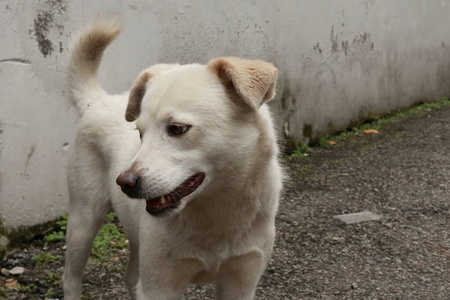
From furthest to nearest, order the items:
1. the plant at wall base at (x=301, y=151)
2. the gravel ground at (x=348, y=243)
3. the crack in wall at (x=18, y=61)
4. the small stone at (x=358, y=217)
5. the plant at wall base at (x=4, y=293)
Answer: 1. the plant at wall base at (x=301, y=151)
2. the small stone at (x=358, y=217)
3. the crack in wall at (x=18, y=61)
4. the gravel ground at (x=348, y=243)
5. the plant at wall base at (x=4, y=293)

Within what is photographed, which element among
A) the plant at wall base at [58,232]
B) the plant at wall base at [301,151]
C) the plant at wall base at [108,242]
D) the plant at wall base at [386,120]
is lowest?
the plant at wall base at [386,120]

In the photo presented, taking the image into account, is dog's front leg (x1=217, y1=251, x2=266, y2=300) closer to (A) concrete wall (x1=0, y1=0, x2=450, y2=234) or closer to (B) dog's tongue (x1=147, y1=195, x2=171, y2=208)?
(B) dog's tongue (x1=147, y1=195, x2=171, y2=208)

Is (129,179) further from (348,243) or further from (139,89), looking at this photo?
(348,243)

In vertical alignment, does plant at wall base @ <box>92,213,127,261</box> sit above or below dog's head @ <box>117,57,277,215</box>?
below

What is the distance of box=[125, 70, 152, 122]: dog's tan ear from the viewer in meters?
2.98

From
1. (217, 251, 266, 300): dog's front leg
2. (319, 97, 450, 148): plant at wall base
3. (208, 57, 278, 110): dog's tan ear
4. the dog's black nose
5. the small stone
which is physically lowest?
(319, 97, 450, 148): plant at wall base

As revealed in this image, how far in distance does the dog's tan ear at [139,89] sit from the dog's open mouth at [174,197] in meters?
0.64

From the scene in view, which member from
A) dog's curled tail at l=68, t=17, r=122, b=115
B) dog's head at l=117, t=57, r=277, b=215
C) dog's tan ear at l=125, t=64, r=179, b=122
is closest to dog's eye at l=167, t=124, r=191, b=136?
dog's head at l=117, t=57, r=277, b=215

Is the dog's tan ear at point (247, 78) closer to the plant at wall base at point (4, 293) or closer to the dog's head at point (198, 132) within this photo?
the dog's head at point (198, 132)

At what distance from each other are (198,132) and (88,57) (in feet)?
4.76

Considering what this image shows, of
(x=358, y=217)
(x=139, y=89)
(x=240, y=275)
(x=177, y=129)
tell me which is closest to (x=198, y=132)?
(x=177, y=129)

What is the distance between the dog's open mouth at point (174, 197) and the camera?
2.55 m

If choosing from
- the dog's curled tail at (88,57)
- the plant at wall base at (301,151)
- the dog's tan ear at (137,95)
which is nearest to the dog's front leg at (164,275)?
the dog's tan ear at (137,95)

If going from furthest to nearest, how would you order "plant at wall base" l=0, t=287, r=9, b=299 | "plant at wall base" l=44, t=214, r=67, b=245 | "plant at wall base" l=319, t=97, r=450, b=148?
"plant at wall base" l=319, t=97, r=450, b=148 → "plant at wall base" l=44, t=214, r=67, b=245 → "plant at wall base" l=0, t=287, r=9, b=299
